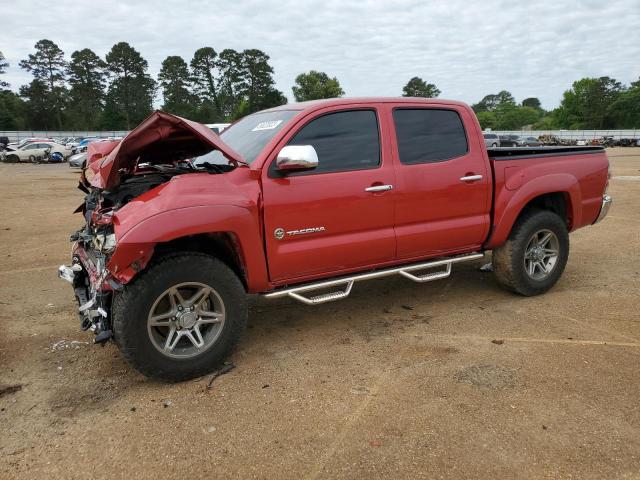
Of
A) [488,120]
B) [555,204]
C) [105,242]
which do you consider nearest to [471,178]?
[555,204]

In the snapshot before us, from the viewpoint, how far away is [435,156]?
4.39 m

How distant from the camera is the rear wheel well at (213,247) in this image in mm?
3467

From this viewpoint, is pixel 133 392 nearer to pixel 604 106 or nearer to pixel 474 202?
pixel 474 202

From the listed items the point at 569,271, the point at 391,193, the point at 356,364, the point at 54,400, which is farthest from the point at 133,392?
the point at 569,271

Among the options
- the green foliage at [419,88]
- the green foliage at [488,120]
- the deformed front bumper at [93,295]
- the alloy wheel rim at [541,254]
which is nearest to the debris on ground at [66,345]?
the deformed front bumper at [93,295]

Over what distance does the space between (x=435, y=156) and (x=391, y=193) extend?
0.66 meters

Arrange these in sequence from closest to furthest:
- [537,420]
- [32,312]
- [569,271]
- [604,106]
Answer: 1. [537,420]
2. [32,312]
3. [569,271]
4. [604,106]

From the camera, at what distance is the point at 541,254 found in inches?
200

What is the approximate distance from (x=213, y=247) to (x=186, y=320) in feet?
2.01

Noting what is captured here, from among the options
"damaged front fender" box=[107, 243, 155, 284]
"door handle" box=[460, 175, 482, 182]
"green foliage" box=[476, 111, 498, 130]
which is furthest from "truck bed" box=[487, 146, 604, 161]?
"green foliage" box=[476, 111, 498, 130]

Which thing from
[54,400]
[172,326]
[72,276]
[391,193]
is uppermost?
[391,193]

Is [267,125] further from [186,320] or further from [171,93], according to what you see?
[171,93]

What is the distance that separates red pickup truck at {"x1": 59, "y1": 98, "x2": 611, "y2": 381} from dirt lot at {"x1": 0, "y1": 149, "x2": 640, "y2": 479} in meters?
0.41

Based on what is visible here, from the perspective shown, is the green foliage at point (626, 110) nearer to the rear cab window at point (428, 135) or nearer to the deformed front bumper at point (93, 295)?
the rear cab window at point (428, 135)
